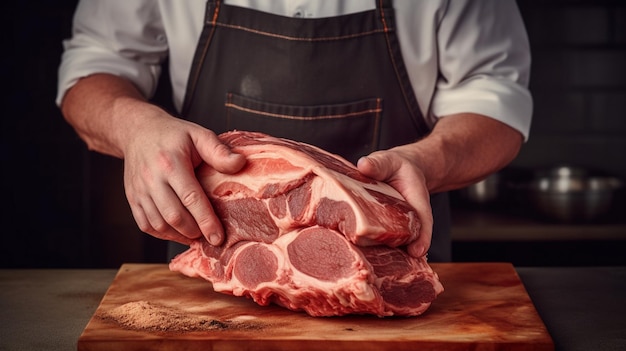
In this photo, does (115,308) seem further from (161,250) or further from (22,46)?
(22,46)

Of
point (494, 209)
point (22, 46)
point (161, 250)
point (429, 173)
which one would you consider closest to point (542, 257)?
point (494, 209)

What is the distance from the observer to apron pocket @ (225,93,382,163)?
105 inches

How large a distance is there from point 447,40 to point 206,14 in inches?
30.6

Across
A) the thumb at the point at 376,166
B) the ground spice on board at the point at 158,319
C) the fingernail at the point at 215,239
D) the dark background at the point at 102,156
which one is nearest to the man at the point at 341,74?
the thumb at the point at 376,166

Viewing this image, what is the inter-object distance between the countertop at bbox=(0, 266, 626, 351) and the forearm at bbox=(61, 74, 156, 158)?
0.43 meters

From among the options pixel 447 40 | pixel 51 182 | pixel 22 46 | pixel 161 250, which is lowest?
pixel 161 250

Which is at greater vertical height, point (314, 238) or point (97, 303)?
point (314, 238)

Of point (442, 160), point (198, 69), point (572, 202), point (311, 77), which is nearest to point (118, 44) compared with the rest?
point (198, 69)

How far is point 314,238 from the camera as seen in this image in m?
1.99

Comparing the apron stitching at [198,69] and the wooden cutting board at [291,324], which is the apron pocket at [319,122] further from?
the wooden cutting board at [291,324]

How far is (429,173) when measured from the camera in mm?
2377

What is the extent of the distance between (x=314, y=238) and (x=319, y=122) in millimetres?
758

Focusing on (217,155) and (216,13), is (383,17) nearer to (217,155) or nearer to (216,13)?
(216,13)

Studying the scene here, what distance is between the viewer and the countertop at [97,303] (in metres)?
1.98
